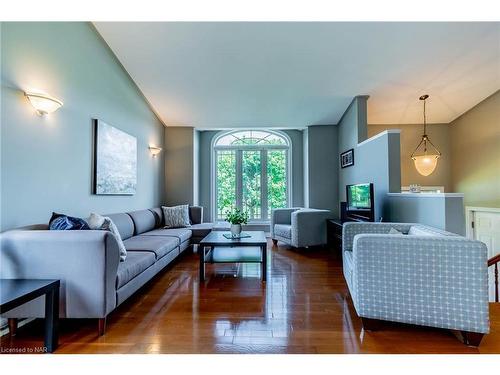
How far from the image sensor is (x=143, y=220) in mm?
3814

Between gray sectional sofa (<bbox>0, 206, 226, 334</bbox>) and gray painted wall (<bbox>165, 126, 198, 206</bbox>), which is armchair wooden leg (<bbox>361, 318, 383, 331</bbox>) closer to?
gray sectional sofa (<bbox>0, 206, 226, 334</bbox>)

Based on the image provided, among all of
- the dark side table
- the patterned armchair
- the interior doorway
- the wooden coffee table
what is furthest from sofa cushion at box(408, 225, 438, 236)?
the interior doorway

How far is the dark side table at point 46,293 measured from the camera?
1.50 meters

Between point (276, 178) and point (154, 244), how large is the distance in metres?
3.70

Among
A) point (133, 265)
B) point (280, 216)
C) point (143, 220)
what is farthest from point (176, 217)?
point (133, 265)

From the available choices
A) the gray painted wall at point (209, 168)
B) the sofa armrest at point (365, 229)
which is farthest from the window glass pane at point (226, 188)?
the sofa armrest at point (365, 229)

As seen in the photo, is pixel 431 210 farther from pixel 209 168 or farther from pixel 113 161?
pixel 209 168

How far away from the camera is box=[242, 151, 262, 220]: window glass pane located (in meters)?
6.02

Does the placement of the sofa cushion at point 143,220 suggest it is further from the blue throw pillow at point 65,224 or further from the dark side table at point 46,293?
the dark side table at point 46,293

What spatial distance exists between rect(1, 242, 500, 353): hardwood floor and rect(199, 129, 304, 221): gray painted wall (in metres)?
3.14

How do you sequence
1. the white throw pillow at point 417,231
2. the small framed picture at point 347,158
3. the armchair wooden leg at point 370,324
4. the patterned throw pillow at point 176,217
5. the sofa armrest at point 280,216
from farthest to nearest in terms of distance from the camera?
1. the sofa armrest at point 280,216
2. the small framed picture at point 347,158
3. the patterned throw pillow at point 176,217
4. the white throw pillow at point 417,231
5. the armchair wooden leg at point 370,324

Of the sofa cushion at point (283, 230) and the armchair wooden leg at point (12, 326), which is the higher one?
the sofa cushion at point (283, 230)

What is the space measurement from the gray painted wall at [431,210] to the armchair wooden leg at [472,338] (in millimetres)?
1188

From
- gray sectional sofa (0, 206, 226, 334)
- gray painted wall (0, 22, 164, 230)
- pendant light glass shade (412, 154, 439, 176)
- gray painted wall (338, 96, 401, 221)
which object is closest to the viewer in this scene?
gray sectional sofa (0, 206, 226, 334)
